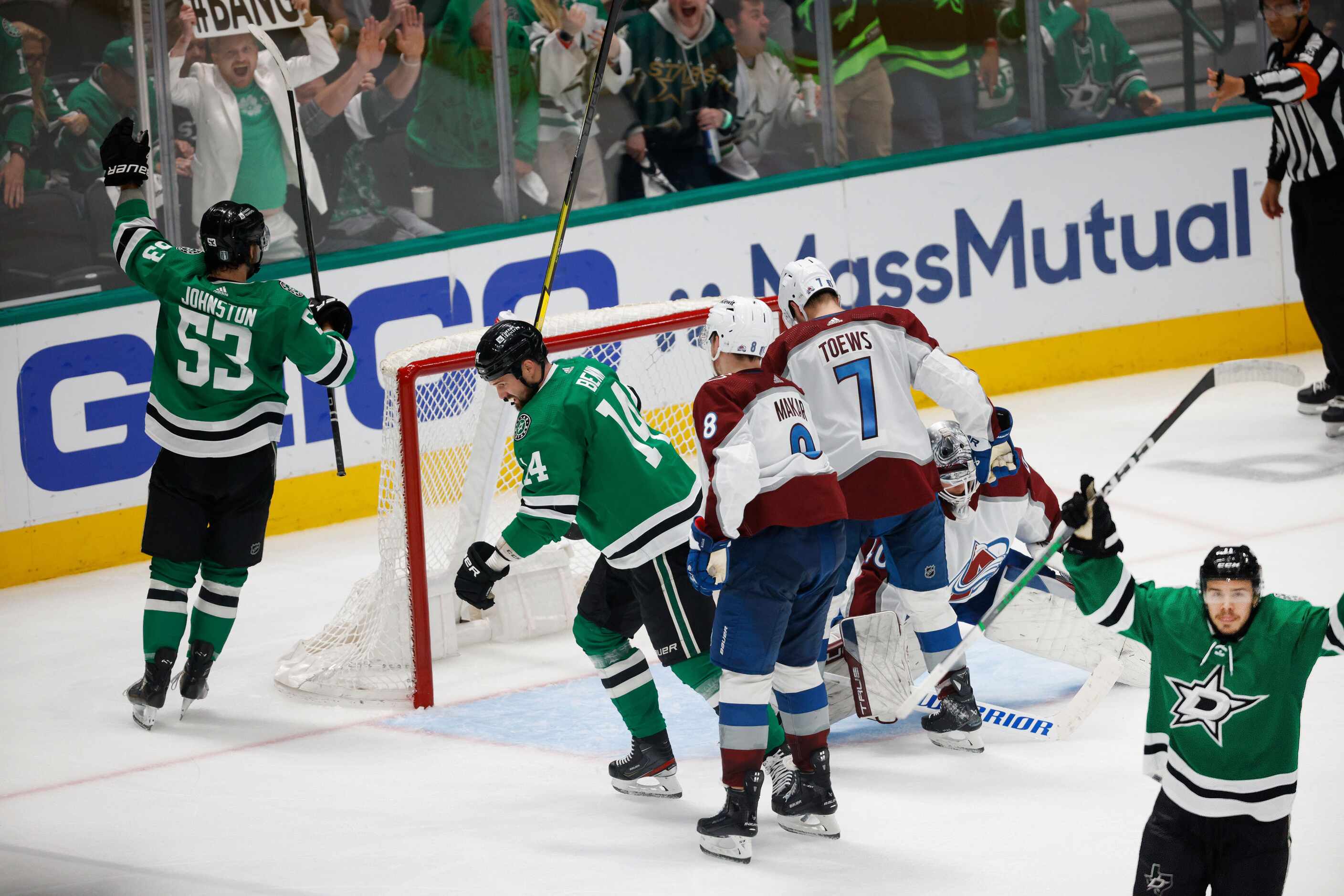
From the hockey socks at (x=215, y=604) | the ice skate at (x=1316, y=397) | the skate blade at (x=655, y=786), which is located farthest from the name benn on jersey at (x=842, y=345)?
the ice skate at (x=1316, y=397)

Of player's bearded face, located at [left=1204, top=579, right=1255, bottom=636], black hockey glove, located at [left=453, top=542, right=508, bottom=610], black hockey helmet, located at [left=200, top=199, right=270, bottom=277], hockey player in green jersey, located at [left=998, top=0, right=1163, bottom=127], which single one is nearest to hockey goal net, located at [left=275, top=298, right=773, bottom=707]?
black hockey helmet, located at [left=200, top=199, right=270, bottom=277]

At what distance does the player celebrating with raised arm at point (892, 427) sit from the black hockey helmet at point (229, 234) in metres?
1.50

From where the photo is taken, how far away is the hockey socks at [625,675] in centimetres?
417

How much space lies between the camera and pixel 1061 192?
27.8ft

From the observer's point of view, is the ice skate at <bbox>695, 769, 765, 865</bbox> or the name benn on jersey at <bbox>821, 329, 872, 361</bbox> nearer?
the ice skate at <bbox>695, 769, 765, 865</bbox>

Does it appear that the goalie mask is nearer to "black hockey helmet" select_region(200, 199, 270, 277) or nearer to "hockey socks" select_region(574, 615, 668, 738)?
"hockey socks" select_region(574, 615, 668, 738)

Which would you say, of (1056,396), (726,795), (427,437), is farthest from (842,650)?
(1056,396)

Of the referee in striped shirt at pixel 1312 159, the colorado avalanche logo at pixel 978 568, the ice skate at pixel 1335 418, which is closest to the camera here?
the colorado avalanche logo at pixel 978 568

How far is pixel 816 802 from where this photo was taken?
12.8ft

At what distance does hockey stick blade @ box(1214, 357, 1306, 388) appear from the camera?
2.99 metres

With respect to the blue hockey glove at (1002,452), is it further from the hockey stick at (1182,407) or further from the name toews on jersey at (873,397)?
the hockey stick at (1182,407)

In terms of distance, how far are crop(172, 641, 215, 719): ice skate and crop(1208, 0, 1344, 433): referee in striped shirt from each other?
4.55 m

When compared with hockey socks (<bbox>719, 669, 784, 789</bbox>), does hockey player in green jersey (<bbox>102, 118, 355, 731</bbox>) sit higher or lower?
higher

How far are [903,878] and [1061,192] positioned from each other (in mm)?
5419
